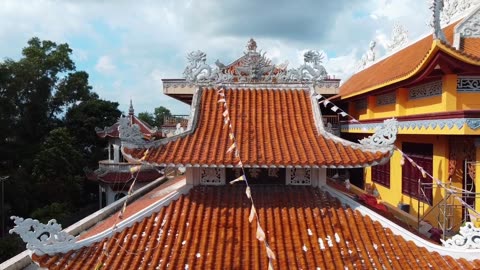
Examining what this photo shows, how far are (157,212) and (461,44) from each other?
10044 millimetres

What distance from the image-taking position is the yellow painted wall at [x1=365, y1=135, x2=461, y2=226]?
1129 centimetres

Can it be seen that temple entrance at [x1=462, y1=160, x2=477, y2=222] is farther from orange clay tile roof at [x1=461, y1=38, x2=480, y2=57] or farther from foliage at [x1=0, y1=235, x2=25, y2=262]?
foliage at [x1=0, y1=235, x2=25, y2=262]

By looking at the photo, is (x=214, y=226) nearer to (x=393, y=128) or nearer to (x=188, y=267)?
(x=188, y=267)

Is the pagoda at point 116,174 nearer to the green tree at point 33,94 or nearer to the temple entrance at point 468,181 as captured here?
the green tree at point 33,94

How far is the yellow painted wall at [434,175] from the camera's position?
1129 centimetres

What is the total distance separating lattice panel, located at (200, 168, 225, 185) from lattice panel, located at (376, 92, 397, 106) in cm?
1053

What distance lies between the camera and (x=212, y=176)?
6961 millimetres

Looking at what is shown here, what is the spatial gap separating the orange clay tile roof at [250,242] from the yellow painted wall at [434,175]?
6374 mm

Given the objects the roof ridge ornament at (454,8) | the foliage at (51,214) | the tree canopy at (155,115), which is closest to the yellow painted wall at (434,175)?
the roof ridge ornament at (454,8)

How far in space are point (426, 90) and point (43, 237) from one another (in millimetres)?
11581

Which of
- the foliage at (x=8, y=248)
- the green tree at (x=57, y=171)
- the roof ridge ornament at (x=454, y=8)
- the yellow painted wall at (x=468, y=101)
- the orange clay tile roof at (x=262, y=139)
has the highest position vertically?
the roof ridge ornament at (x=454, y=8)

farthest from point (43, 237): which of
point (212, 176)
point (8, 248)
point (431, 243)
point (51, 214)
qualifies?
point (51, 214)

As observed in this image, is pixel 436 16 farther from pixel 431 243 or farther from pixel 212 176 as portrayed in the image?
pixel 212 176

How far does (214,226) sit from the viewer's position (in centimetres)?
598
